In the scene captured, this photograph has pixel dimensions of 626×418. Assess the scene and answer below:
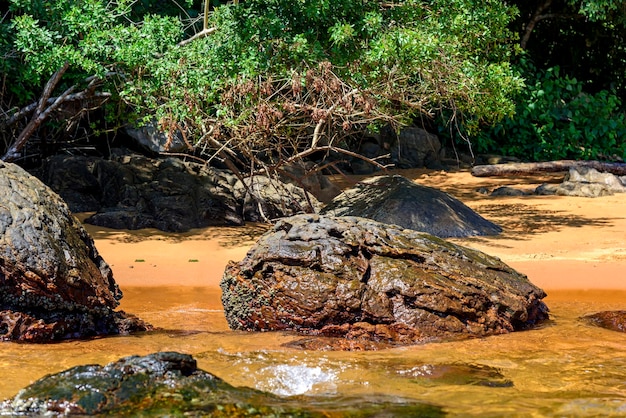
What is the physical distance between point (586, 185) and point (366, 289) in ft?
27.4

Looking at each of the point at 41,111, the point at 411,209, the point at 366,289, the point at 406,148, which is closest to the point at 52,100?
the point at 41,111

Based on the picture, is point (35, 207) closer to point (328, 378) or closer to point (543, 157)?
point (328, 378)

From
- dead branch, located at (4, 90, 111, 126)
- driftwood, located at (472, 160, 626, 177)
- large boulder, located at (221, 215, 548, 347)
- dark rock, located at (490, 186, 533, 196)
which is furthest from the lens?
driftwood, located at (472, 160, 626, 177)

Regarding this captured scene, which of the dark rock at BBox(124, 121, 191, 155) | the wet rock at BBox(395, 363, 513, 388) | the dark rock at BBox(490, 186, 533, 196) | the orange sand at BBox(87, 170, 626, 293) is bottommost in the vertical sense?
the wet rock at BBox(395, 363, 513, 388)

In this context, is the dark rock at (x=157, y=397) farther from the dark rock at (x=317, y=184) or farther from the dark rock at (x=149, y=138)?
the dark rock at (x=149, y=138)

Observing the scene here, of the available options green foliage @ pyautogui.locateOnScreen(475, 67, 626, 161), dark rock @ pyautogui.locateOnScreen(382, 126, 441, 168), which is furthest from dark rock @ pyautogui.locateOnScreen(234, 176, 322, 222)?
green foliage @ pyautogui.locateOnScreen(475, 67, 626, 161)

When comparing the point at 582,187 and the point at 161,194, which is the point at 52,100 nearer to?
the point at 161,194

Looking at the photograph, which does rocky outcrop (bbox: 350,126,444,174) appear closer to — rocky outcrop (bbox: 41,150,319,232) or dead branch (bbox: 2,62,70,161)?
rocky outcrop (bbox: 41,150,319,232)

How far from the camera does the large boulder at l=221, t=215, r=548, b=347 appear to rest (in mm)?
6031

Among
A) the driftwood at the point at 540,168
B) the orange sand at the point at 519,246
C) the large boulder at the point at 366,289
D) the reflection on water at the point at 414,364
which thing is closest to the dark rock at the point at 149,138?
the orange sand at the point at 519,246

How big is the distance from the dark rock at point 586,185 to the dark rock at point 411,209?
316cm

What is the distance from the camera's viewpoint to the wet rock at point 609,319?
251 inches

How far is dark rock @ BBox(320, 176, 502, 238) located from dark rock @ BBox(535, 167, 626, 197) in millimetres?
3156

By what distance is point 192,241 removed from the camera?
10.3 metres
